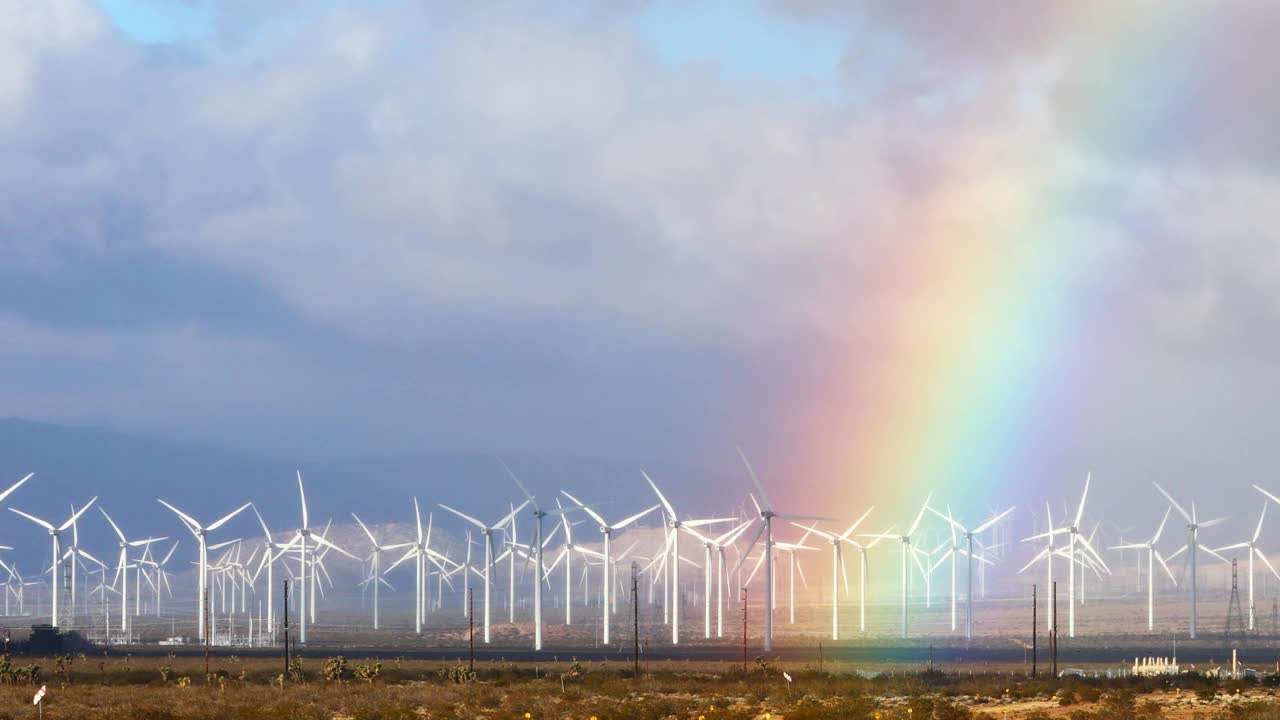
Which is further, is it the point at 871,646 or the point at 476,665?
the point at 871,646

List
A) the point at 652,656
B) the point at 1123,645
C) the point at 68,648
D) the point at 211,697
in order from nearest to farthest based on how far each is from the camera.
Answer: the point at 211,697 < the point at 652,656 < the point at 68,648 < the point at 1123,645

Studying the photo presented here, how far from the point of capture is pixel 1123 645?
168m

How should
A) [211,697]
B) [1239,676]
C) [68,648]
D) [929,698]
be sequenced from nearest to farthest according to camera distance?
[929,698], [211,697], [1239,676], [68,648]

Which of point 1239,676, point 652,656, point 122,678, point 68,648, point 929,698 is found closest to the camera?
point 929,698

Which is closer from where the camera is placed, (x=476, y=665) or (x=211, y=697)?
(x=211, y=697)

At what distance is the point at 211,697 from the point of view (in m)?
83.9

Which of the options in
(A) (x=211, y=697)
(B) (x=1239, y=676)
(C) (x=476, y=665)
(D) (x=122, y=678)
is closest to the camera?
(A) (x=211, y=697)

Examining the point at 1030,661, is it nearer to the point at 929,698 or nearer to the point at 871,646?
the point at 871,646

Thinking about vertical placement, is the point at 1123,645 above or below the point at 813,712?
below

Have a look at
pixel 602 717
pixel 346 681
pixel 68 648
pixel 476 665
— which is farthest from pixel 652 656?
pixel 602 717

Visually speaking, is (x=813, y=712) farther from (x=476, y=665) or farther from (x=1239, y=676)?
(x=476, y=665)

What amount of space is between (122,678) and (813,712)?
181 ft

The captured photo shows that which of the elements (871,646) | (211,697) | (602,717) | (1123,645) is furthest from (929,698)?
(1123,645)

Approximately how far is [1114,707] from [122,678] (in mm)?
64513
